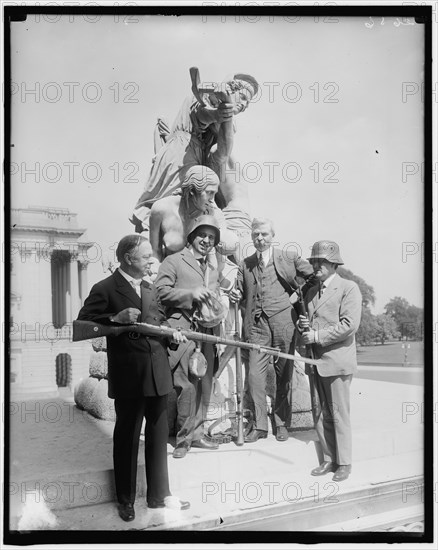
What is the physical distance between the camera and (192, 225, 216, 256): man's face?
16.9ft

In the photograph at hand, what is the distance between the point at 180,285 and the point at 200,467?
1367 mm

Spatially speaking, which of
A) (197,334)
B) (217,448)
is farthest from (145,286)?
(217,448)

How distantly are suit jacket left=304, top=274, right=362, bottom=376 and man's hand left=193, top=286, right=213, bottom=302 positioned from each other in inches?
32.1

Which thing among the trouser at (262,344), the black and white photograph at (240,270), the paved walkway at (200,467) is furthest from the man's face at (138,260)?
the paved walkway at (200,467)

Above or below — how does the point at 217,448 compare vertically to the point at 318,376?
below

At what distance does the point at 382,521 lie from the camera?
5059 millimetres

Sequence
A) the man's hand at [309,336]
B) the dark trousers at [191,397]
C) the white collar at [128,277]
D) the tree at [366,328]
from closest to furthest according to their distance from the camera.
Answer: the white collar at [128,277], the dark trousers at [191,397], the man's hand at [309,336], the tree at [366,328]

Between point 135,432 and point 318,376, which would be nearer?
point 135,432

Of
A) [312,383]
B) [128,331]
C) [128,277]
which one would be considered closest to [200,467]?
[312,383]

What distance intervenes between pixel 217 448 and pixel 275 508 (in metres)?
0.61

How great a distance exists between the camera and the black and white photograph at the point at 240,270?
5.01m

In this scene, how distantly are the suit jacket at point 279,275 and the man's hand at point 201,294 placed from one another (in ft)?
1.16

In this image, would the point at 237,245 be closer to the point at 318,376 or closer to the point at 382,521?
the point at 318,376

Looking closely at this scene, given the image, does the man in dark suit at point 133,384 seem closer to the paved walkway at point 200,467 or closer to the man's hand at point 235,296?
the paved walkway at point 200,467
